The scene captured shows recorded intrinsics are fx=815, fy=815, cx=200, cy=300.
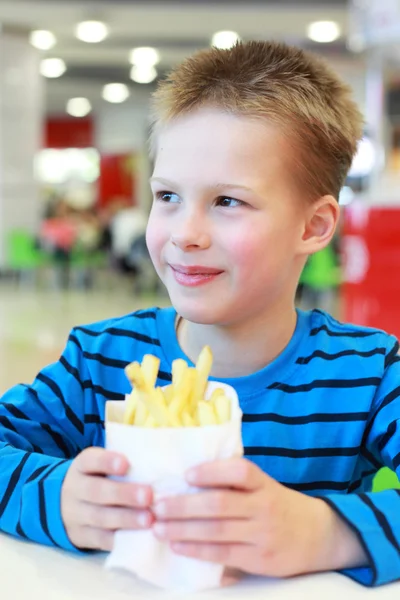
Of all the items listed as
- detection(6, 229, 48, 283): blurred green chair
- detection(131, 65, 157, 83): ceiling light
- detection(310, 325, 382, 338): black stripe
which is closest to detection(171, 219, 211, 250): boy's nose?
detection(310, 325, 382, 338): black stripe

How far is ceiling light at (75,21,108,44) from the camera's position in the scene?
31.7 ft

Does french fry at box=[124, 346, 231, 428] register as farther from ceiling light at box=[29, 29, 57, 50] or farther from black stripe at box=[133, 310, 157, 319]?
ceiling light at box=[29, 29, 57, 50]

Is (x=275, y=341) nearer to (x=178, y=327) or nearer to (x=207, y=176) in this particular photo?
(x=178, y=327)

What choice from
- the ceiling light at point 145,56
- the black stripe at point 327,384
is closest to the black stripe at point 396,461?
the black stripe at point 327,384

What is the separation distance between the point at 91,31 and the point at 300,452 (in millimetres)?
9744

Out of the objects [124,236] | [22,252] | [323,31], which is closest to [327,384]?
[22,252]

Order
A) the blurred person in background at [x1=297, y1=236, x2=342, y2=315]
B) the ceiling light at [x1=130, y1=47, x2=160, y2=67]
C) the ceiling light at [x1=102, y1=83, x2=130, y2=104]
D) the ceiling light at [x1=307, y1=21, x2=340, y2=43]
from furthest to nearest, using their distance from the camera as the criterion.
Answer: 1. the ceiling light at [x1=102, y1=83, x2=130, y2=104]
2. the ceiling light at [x1=130, y1=47, x2=160, y2=67]
3. the ceiling light at [x1=307, y1=21, x2=340, y2=43]
4. the blurred person in background at [x1=297, y1=236, x2=342, y2=315]

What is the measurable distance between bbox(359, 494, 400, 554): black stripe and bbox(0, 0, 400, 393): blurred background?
3.63 metres

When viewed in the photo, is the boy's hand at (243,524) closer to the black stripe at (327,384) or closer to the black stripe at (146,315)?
the black stripe at (327,384)

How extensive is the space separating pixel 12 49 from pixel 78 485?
33.1 ft

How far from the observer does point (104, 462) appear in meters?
0.64

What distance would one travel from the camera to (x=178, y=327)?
3.63ft

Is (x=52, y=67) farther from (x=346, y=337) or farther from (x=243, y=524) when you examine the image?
(x=243, y=524)

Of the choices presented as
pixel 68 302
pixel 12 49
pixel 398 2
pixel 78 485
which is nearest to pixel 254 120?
pixel 78 485
